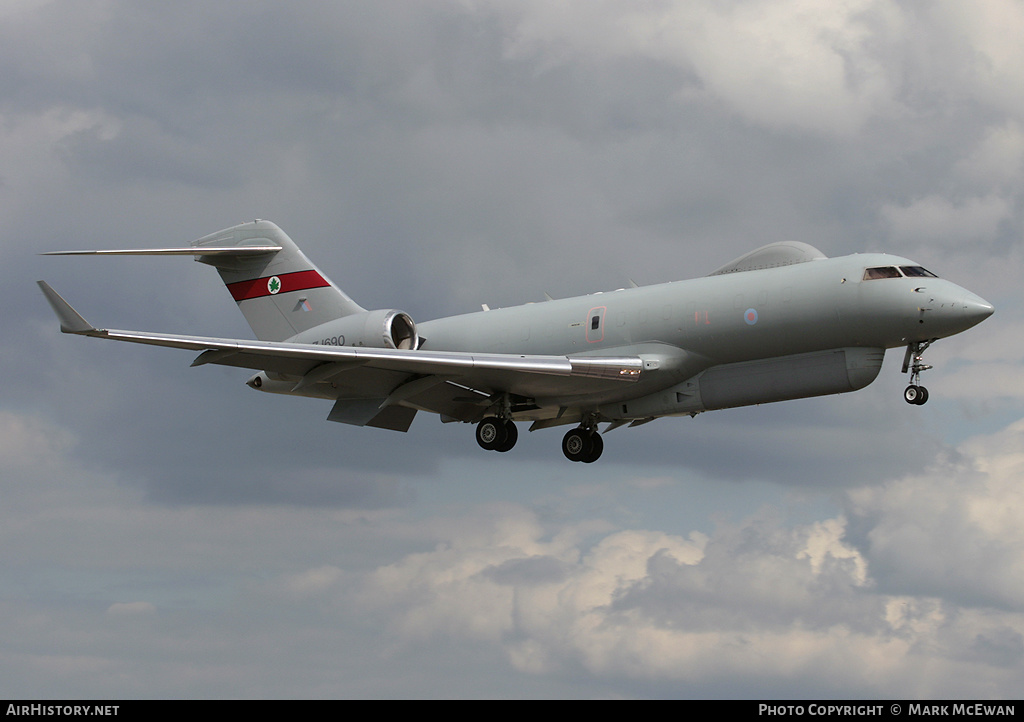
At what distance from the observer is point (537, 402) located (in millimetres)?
29688

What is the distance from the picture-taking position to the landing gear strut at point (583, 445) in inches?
1226

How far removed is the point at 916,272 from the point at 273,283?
18106mm

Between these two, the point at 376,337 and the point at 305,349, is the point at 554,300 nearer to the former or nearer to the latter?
the point at 376,337

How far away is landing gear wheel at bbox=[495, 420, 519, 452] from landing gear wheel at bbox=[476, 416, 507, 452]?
0.03 metres

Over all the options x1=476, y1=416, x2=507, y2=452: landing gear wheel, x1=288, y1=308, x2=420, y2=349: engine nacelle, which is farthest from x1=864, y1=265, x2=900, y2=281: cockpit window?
x1=288, y1=308, x2=420, y2=349: engine nacelle

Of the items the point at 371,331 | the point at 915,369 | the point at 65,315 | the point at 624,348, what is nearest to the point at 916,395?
the point at 915,369

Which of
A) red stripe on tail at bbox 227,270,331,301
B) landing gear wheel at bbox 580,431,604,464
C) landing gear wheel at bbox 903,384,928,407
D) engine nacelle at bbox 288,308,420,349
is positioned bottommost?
landing gear wheel at bbox 580,431,604,464

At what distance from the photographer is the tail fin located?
33.7 m

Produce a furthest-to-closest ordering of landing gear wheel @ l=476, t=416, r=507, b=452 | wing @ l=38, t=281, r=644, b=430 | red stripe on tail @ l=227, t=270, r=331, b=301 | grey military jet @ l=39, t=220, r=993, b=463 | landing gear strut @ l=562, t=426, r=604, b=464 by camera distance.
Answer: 1. red stripe on tail @ l=227, t=270, r=331, b=301
2. landing gear strut @ l=562, t=426, r=604, b=464
3. landing gear wheel @ l=476, t=416, r=507, b=452
4. wing @ l=38, t=281, r=644, b=430
5. grey military jet @ l=39, t=220, r=993, b=463

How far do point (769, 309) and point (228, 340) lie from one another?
11828 mm

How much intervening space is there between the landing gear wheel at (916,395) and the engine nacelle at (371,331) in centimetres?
1234

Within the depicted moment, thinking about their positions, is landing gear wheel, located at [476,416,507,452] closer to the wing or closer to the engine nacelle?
the wing
